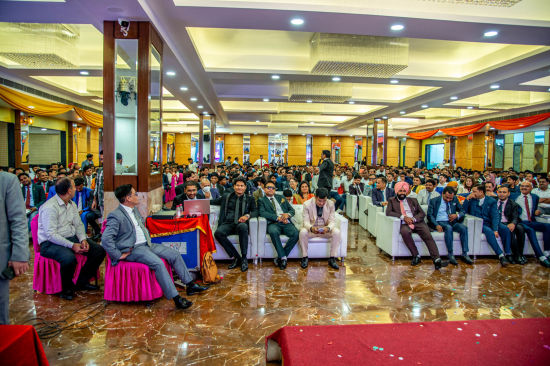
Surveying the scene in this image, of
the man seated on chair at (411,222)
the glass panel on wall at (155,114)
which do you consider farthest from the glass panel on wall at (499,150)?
the glass panel on wall at (155,114)

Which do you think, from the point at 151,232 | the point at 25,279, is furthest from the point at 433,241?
the point at 25,279

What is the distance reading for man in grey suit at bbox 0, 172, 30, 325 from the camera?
2.29m

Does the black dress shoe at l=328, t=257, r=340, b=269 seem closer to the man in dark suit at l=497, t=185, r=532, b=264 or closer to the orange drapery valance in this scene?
the man in dark suit at l=497, t=185, r=532, b=264

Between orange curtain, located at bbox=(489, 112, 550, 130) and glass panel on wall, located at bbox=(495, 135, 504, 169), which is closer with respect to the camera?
Result: orange curtain, located at bbox=(489, 112, 550, 130)

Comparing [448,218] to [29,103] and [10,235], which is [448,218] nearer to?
[10,235]

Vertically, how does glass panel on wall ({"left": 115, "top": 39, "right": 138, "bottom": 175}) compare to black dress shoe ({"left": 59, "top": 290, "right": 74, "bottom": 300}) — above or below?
above

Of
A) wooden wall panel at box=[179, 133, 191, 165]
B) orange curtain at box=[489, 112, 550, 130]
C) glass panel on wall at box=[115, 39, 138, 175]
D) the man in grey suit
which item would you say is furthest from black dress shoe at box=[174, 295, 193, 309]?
wooden wall panel at box=[179, 133, 191, 165]

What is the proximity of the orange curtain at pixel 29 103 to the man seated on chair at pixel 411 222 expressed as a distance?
29.9ft

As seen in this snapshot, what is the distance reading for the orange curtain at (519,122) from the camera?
1196 centimetres

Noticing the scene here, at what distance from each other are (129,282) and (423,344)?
122 inches

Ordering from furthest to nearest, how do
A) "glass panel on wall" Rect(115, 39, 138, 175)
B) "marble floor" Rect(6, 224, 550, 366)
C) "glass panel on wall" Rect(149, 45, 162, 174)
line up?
"glass panel on wall" Rect(149, 45, 162, 174) < "glass panel on wall" Rect(115, 39, 138, 175) < "marble floor" Rect(6, 224, 550, 366)

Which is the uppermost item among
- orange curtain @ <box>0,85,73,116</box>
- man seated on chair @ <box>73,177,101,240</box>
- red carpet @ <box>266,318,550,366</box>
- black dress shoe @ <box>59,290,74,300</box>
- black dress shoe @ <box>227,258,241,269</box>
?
orange curtain @ <box>0,85,73,116</box>

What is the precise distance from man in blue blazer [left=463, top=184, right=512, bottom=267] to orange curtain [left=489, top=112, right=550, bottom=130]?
834 centimetres

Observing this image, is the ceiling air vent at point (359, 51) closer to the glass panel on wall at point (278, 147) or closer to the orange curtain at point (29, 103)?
the orange curtain at point (29, 103)
